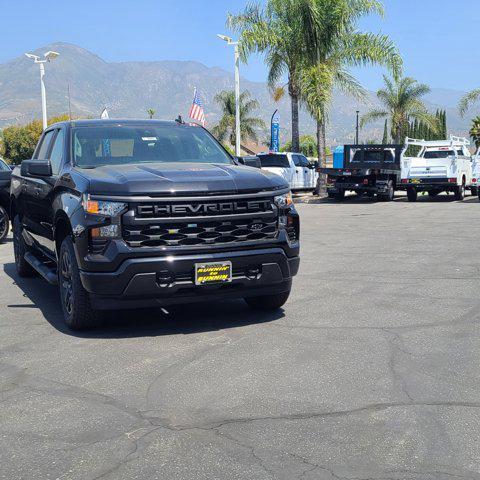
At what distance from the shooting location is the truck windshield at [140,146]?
22.9ft

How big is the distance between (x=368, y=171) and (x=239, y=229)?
18.5m

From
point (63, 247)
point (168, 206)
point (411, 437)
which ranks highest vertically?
point (168, 206)

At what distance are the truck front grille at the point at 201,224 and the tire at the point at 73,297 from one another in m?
0.69

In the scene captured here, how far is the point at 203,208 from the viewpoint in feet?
19.5

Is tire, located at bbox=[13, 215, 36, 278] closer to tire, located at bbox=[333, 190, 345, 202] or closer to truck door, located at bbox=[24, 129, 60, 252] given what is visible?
truck door, located at bbox=[24, 129, 60, 252]

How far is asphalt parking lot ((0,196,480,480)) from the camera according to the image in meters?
3.62

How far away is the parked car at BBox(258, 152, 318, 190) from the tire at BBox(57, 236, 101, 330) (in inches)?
785

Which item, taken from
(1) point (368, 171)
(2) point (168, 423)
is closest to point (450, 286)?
(2) point (168, 423)

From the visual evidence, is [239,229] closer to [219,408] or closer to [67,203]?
[67,203]

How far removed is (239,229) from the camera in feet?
20.1

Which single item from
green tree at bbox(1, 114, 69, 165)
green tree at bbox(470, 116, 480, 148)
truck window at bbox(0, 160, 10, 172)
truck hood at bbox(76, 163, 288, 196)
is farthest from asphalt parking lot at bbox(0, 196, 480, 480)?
green tree at bbox(1, 114, 69, 165)

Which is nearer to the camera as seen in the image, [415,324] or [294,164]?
[415,324]

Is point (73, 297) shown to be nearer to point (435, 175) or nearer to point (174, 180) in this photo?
point (174, 180)

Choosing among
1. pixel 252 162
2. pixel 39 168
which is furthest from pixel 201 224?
pixel 39 168
